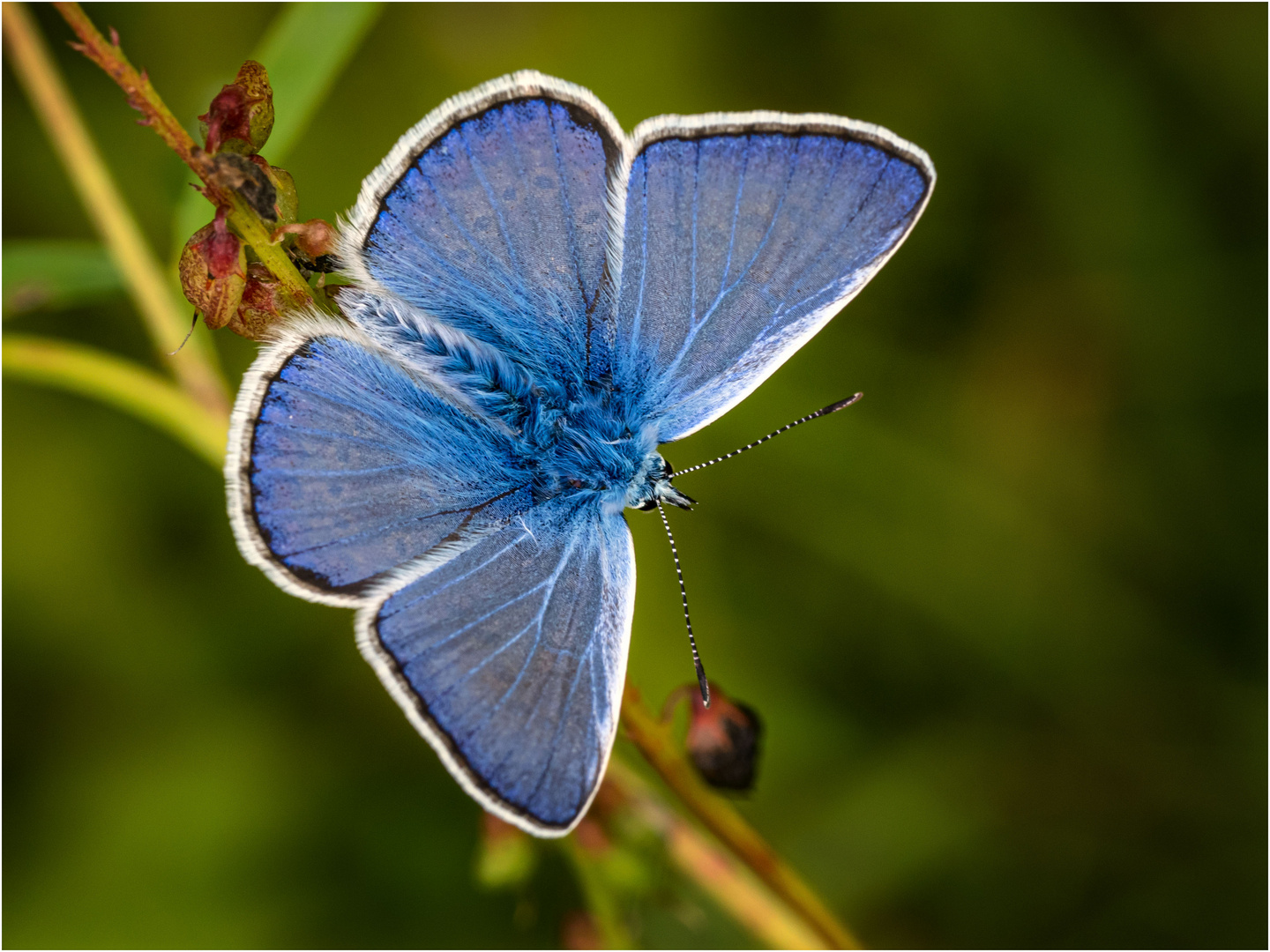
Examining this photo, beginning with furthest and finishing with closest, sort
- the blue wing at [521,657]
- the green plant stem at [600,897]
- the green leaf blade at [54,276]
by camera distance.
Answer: the green leaf blade at [54,276], the green plant stem at [600,897], the blue wing at [521,657]

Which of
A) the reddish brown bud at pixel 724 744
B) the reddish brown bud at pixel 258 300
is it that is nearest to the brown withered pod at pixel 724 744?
the reddish brown bud at pixel 724 744

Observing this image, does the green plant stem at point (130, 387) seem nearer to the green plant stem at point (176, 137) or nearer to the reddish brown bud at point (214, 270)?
the green plant stem at point (176, 137)

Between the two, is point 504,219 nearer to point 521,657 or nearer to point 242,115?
point 242,115

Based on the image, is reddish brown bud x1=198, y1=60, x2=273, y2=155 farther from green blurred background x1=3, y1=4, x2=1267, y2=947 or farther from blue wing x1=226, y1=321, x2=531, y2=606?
green blurred background x1=3, y1=4, x2=1267, y2=947

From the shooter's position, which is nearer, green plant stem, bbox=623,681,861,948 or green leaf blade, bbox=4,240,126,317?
green plant stem, bbox=623,681,861,948

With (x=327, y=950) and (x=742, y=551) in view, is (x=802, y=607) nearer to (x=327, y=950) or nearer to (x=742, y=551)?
(x=742, y=551)

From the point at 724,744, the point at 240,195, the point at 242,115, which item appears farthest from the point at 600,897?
the point at 242,115

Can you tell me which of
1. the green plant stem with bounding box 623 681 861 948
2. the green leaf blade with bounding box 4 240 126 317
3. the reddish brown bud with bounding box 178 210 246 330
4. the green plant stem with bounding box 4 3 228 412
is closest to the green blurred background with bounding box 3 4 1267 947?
the green plant stem with bounding box 4 3 228 412
